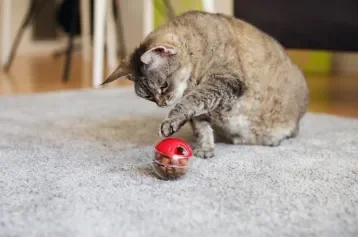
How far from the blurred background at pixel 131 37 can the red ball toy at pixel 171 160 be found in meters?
1.15

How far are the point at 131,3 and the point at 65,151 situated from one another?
2947mm

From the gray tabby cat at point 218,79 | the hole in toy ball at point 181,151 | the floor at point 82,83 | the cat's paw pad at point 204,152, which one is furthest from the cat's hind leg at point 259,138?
the floor at point 82,83

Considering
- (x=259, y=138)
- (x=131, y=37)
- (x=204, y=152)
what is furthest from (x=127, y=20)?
(x=204, y=152)

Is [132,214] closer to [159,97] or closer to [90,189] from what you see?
[90,189]

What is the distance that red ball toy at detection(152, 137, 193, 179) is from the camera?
1.04m

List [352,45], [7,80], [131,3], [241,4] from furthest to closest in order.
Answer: [131,3] → [7,80] → [241,4] → [352,45]

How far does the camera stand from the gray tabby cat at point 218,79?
127 centimetres

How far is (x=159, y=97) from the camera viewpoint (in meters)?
1.32

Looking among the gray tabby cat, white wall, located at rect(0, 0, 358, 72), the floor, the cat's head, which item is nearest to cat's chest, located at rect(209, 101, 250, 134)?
the gray tabby cat

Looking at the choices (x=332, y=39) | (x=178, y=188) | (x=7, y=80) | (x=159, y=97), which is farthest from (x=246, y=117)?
(x=7, y=80)

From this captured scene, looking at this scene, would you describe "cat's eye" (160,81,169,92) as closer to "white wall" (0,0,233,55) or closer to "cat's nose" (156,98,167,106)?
"cat's nose" (156,98,167,106)

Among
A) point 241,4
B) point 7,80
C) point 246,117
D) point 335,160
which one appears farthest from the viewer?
point 7,80

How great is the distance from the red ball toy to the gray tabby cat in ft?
0.40

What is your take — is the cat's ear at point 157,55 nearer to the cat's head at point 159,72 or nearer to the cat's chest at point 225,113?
the cat's head at point 159,72
